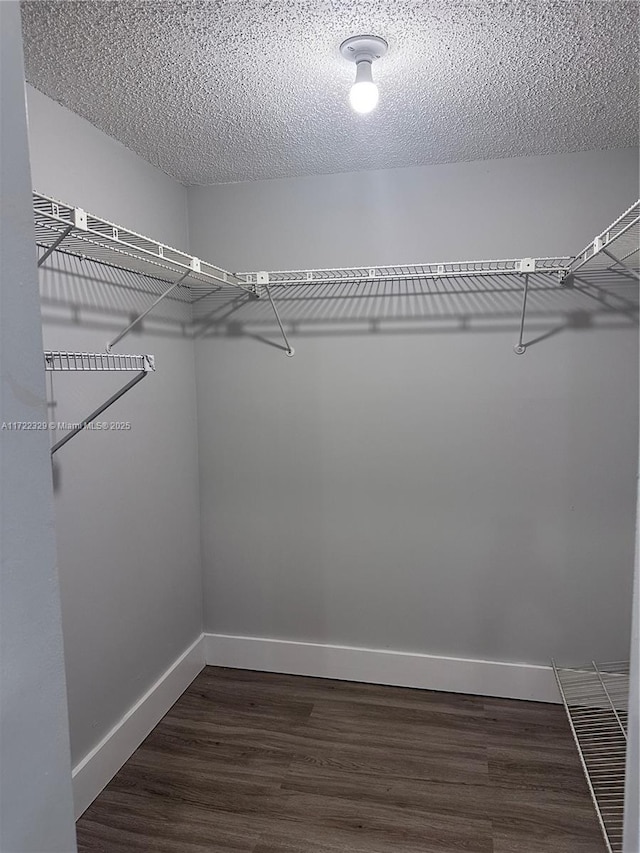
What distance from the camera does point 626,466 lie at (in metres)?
2.37

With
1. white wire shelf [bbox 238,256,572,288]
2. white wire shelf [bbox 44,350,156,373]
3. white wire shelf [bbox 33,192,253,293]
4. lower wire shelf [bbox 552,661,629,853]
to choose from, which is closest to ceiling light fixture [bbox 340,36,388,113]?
white wire shelf [bbox 33,192,253,293]

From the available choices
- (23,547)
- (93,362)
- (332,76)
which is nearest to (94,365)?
(93,362)

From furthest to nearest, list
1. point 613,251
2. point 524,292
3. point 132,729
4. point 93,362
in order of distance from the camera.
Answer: point 524,292 → point 132,729 → point 613,251 → point 93,362

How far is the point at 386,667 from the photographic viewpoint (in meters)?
2.63

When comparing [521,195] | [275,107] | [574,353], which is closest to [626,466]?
[574,353]

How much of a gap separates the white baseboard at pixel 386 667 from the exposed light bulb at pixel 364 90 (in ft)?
6.98

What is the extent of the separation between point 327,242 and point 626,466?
152cm

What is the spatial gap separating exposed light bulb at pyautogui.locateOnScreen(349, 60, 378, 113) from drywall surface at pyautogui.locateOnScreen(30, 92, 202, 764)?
0.93 metres

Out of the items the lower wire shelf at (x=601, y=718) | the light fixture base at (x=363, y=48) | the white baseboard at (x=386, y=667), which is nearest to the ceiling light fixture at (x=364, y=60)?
the light fixture base at (x=363, y=48)

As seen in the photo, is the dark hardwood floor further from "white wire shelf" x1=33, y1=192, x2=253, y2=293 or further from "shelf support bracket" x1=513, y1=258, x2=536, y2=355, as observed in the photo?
"white wire shelf" x1=33, y1=192, x2=253, y2=293

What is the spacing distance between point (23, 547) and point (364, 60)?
57.0 inches

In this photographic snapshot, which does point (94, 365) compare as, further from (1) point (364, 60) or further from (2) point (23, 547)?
(2) point (23, 547)

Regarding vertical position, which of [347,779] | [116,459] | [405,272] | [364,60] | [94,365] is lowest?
[347,779]

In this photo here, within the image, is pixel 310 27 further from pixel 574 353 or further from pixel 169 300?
pixel 574 353
